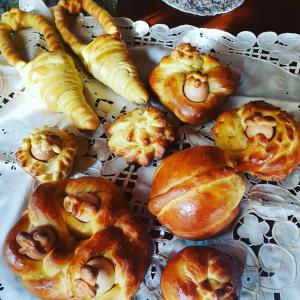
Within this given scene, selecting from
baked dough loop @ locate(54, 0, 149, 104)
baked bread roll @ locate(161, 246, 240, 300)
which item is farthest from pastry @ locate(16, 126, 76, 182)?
baked bread roll @ locate(161, 246, 240, 300)

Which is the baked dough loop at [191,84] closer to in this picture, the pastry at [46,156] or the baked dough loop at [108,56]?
the baked dough loop at [108,56]

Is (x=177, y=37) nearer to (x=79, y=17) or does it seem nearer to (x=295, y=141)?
(x=79, y=17)

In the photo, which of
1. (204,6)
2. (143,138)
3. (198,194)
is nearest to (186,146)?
(143,138)

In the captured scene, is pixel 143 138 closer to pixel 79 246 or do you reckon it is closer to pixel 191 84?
pixel 191 84

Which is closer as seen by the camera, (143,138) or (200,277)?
(200,277)

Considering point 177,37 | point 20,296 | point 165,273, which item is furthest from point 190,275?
point 177,37
